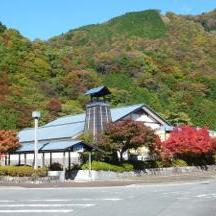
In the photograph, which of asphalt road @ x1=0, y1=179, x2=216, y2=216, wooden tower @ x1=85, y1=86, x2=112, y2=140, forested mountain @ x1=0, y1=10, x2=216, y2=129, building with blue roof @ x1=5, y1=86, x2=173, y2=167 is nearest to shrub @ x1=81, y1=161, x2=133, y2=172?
Answer: building with blue roof @ x1=5, y1=86, x2=173, y2=167

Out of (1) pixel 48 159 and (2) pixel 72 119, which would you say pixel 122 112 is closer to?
(2) pixel 72 119

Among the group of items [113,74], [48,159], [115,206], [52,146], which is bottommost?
[115,206]

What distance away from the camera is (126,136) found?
38844mm

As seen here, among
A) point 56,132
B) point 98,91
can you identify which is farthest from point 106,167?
point 56,132

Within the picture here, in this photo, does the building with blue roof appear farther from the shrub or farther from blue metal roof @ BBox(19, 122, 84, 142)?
the shrub

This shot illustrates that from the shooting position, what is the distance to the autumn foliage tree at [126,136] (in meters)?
38.8

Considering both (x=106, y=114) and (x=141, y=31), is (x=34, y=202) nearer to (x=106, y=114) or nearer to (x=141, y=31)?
(x=106, y=114)

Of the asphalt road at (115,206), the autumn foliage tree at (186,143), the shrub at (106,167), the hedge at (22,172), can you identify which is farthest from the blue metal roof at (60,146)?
the asphalt road at (115,206)

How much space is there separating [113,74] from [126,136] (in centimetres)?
6819

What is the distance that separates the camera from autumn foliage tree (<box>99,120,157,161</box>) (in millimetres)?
38781

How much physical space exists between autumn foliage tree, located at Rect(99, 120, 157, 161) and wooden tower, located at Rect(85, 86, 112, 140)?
268 centimetres

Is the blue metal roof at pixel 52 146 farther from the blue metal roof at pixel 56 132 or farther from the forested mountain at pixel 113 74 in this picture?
the forested mountain at pixel 113 74

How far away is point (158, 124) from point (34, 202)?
34.2 metres

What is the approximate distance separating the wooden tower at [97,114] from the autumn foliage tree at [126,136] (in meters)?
2.68
